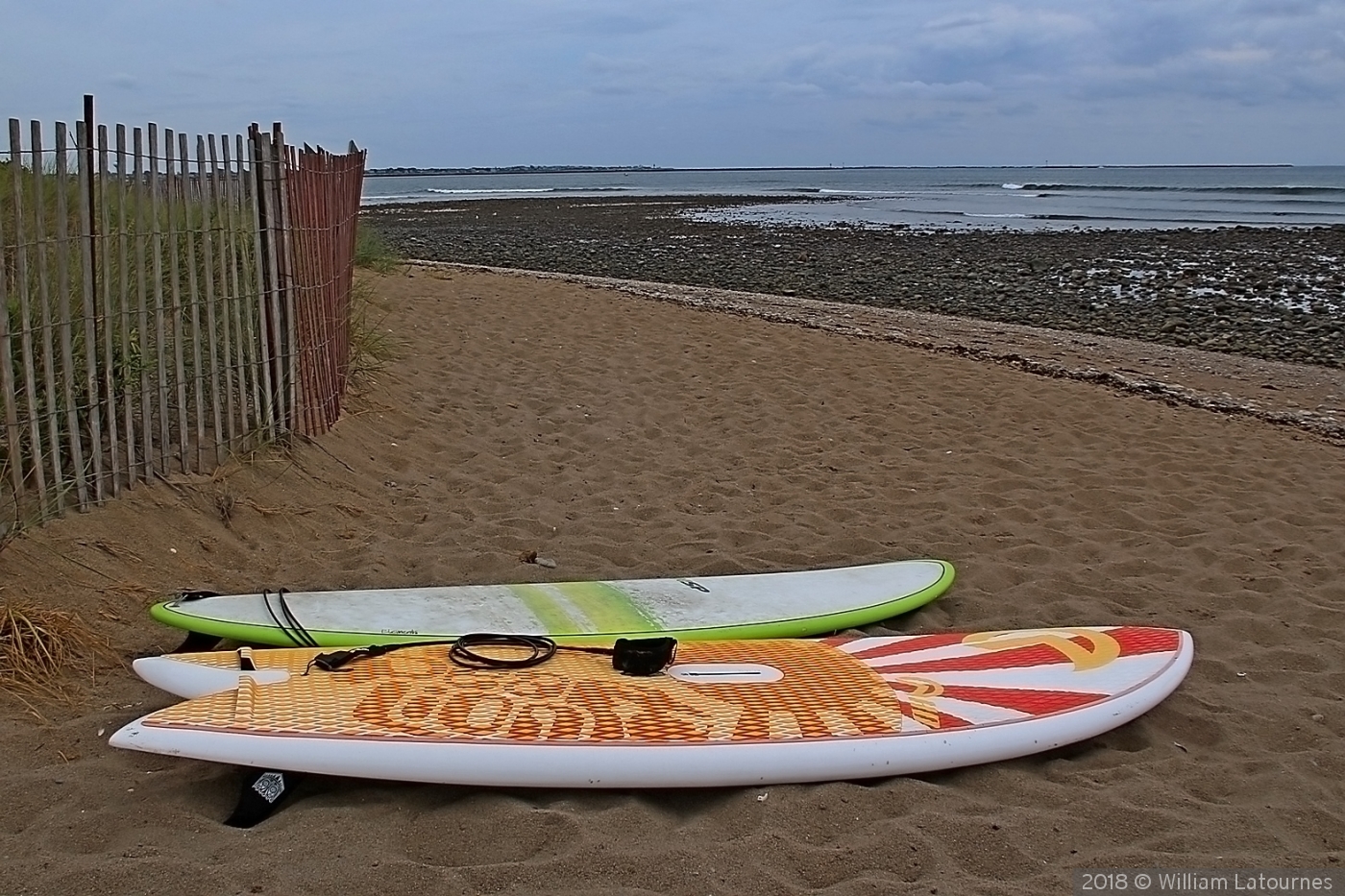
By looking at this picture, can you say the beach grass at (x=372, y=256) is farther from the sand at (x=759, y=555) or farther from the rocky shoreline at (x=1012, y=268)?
the rocky shoreline at (x=1012, y=268)

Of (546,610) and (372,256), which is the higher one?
(372,256)

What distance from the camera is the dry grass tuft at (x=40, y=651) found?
305cm

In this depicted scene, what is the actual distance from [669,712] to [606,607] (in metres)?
0.96

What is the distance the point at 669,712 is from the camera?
2824mm

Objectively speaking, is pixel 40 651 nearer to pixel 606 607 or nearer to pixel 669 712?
pixel 606 607

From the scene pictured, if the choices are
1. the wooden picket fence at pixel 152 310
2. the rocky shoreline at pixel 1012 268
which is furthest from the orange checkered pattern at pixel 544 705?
the rocky shoreline at pixel 1012 268

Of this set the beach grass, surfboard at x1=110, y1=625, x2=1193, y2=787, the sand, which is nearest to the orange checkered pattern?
surfboard at x1=110, y1=625, x2=1193, y2=787

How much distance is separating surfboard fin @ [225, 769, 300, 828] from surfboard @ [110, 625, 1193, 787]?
4 cm

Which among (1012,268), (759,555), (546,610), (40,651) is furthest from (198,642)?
(1012,268)

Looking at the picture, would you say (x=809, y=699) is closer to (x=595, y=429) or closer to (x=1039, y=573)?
(x=1039, y=573)

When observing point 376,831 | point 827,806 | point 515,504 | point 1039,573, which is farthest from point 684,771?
point 515,504

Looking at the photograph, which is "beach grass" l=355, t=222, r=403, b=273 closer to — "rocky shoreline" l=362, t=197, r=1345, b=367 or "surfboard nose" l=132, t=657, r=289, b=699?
"rocky shoreline" l=362, t=197, r=1345, b=367

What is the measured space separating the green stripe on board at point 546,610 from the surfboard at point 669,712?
0.32m

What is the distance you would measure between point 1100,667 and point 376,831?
2.06 m
